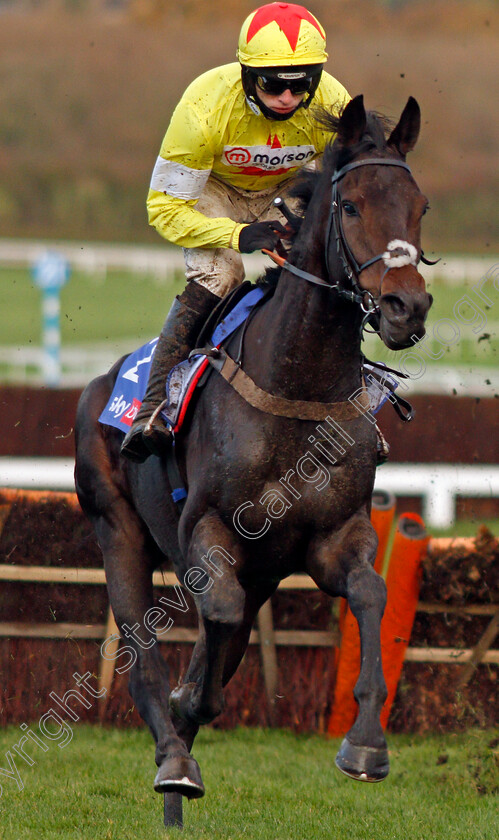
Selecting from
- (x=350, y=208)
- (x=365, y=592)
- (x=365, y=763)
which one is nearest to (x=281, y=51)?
(x=350, y=208)

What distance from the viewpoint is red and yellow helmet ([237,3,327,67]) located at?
4.21 metres

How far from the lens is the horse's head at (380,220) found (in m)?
3.50

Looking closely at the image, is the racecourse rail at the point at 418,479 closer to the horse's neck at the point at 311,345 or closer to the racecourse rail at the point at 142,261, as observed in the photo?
the horse's neck at the point at 311,345

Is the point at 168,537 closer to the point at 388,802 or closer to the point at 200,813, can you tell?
the point at 200,813

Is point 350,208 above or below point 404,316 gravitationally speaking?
above

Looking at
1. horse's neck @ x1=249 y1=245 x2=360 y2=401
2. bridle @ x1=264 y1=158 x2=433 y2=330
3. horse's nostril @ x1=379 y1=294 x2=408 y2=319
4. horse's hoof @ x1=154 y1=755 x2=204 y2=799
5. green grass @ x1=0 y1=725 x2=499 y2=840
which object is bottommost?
green grass @ x1=0 y1=725 x2=499 y2=840

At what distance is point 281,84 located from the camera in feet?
14.1

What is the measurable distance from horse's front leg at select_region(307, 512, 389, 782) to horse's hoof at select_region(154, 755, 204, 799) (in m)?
0.81

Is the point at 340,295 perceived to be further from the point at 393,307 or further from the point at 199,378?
the point at 199,378

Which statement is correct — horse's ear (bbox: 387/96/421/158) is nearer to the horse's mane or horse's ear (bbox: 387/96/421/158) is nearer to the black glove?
the horse's mane

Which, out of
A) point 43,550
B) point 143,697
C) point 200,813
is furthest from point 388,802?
point 43,550

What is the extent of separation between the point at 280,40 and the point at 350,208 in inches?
32.6

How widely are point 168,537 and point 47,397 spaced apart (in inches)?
173

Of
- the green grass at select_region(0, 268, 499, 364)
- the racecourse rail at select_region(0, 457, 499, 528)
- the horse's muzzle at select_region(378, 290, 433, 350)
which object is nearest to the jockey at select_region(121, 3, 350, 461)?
the horse's muzzle at select_region(378, 290, 433, 350)
